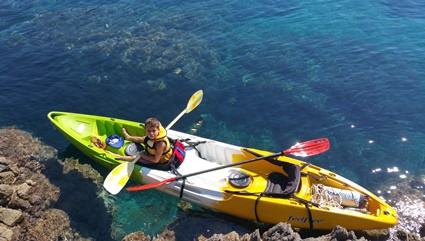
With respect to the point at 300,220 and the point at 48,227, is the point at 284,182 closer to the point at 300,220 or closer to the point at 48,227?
the point at 300,220

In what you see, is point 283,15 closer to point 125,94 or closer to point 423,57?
point 423,57

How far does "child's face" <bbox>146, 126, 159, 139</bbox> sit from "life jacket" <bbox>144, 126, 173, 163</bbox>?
94mm

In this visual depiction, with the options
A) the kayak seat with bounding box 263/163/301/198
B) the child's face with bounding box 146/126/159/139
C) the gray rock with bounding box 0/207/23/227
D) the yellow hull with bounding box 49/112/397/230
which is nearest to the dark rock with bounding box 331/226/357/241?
the yellow hull with bounding box 49/112/397/230

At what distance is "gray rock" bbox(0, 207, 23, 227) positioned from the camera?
10.7 m

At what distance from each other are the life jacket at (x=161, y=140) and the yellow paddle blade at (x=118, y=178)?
2.04 ft

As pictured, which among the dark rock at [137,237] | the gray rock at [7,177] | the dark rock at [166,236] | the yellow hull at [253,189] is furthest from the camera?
the gray rock at [7,177]

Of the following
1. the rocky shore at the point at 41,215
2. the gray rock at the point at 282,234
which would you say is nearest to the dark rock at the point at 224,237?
the rocky shore at the point at 41,215

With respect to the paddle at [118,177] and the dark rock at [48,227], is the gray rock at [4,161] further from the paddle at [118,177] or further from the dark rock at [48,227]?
the paddle at [118,177]

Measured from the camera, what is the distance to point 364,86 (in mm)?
15719

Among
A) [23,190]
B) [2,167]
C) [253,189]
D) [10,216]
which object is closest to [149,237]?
[253,189]

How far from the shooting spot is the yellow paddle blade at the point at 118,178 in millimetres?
11039

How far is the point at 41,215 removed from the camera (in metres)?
11.5

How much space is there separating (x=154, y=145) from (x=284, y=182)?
3517 mm

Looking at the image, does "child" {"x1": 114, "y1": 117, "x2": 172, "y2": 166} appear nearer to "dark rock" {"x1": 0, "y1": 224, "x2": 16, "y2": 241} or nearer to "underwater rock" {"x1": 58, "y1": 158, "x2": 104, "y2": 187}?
"underwater rock" {"x1": 58, "y1": 158, "x2": 104, "y2": 187}
